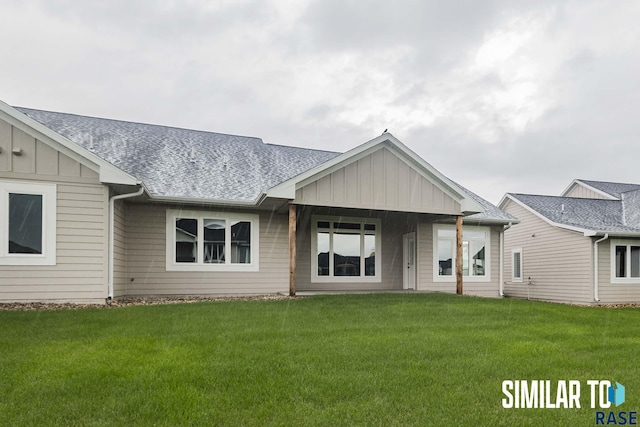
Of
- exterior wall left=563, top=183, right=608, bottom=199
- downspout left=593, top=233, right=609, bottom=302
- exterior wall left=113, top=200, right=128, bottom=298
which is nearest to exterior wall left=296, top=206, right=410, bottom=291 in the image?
exterior wall left=113, top=200, right=128, bottom=298

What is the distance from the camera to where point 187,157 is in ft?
49.7

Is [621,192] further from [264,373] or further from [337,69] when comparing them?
[264,373]

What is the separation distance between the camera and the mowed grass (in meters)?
3.75

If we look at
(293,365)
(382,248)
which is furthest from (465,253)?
(293,365)

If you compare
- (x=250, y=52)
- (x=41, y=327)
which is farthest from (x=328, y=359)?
(x=250, y=52)

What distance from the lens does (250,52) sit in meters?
19.0

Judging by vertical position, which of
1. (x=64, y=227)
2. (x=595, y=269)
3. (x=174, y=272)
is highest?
(x=64, y=227)

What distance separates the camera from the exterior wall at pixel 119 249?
36.2 ft

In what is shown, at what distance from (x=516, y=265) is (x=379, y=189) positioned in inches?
397

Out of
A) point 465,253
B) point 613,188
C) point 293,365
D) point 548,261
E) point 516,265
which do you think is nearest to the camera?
point 293,365

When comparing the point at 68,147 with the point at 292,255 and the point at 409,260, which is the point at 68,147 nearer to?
the point at 292,255

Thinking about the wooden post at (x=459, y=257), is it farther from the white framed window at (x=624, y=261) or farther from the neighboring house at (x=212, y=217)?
the white framed window at (x=624, y=261)

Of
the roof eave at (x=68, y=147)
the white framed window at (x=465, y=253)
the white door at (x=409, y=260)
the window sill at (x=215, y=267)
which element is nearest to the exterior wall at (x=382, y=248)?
the white door at (x=409, y=260)

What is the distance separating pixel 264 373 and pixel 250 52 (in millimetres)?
16524
